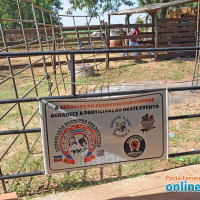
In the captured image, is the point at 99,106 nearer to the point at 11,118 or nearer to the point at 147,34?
the point at 11,118

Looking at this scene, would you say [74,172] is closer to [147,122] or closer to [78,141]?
[78,141]

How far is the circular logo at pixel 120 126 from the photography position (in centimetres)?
259

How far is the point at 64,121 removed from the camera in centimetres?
250

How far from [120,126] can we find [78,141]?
43 cm

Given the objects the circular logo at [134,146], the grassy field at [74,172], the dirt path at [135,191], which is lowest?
the grassy field at [74,172]

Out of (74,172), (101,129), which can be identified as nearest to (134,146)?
(101,129)

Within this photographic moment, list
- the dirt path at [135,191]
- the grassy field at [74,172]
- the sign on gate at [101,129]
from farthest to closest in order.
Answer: the grassy field at [74,172], the dirt path at [135,191], the sign on gate at [101,129]

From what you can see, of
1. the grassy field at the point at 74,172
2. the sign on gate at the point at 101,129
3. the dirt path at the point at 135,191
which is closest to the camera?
the sign on gate at the point at 101,129

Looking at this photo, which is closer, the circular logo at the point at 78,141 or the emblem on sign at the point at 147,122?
the circular logo at the point at 78,141

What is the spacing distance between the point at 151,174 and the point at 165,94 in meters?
0.97

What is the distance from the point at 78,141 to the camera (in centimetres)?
256

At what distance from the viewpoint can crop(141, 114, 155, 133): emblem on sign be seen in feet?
8.70

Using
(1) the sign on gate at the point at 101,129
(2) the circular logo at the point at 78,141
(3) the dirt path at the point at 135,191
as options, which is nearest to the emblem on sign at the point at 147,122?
(1) the sign on gate at the point at 101,129

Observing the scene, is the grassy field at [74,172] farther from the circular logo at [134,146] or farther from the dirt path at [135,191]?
the circular logo at [134,146]
